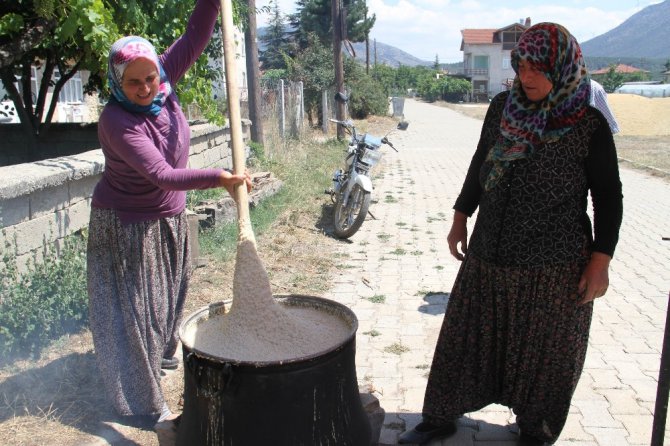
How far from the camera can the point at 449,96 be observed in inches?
2496

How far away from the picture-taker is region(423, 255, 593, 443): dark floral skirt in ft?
8.39

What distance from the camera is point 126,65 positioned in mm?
2498

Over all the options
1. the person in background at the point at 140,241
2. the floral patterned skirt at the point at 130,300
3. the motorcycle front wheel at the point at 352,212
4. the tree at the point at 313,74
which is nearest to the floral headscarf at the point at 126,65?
the person in background at the point at 140,241

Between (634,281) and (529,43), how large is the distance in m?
4.08

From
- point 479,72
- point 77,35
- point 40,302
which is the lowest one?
point 40,302

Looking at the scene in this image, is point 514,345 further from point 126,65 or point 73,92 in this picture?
point 73,92

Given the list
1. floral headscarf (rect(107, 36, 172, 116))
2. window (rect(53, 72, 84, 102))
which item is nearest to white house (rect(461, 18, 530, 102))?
window (rect(53, 72, 84, 102))

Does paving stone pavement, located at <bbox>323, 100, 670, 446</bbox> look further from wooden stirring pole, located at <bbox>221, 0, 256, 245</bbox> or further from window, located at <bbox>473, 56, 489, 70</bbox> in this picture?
window, located at <bbox>473, 56, 489, 70</bbox>

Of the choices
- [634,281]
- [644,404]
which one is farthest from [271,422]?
[634,281]

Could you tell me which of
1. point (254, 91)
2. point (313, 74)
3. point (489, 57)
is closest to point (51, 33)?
point (254, 91)

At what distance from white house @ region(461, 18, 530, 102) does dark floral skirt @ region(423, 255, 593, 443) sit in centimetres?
7636

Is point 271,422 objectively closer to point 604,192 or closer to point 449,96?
point 604,192

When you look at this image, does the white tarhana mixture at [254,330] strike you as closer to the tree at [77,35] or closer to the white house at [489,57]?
the tree at [77,35]

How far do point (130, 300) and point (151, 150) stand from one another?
2.62ft
